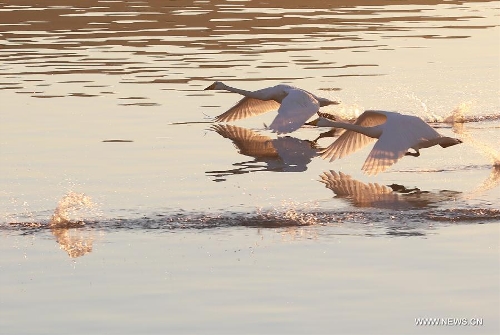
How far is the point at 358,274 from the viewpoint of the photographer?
12.0 m

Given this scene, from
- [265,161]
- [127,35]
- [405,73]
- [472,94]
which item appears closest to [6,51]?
[127,35]

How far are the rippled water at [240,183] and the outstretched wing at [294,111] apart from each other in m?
0.41

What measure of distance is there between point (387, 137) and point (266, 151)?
3.66m

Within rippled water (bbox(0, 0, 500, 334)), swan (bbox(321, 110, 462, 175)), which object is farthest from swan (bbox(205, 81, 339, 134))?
swan (bbox(321, 110, 462, 175))

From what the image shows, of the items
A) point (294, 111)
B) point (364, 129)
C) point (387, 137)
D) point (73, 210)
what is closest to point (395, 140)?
point (387, 137)

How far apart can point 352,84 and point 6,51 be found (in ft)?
34.3

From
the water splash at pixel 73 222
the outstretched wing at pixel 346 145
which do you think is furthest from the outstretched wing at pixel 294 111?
the water splash at pixel 73 222

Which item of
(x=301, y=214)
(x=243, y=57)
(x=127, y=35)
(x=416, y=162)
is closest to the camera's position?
(x=301, y=214)

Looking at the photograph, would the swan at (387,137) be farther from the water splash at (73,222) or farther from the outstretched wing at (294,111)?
the water splash at (73,222)

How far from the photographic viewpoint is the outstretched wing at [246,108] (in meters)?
22.3

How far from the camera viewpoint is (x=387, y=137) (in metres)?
16.4

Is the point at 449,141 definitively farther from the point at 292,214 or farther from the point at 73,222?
the point at 73,222

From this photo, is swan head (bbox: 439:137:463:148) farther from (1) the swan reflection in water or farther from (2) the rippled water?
(1) the swan reflection in water

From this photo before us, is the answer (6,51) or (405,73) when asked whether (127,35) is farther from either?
(405,73)
